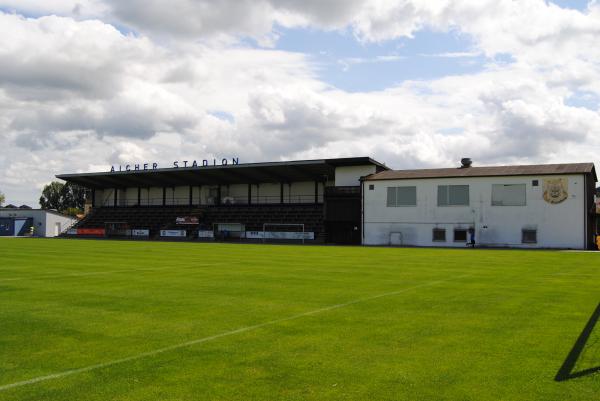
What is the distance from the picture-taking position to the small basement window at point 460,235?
57906mm

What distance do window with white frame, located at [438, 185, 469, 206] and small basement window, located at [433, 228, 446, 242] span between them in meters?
2.86

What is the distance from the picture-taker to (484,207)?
187 ft

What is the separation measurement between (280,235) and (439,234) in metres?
21.5

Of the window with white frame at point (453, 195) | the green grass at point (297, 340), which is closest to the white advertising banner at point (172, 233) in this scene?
the window with white frame at point (453, 195)

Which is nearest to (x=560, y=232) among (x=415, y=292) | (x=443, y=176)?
(x=443, y=176)

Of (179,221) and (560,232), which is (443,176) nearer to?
(560,232)

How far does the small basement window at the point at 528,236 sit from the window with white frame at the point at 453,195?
644 centimetres

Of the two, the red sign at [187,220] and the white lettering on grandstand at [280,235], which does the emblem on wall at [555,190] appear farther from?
the red sign at [187,220]

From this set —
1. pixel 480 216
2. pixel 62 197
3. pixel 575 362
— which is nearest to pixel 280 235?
pixel 480 216

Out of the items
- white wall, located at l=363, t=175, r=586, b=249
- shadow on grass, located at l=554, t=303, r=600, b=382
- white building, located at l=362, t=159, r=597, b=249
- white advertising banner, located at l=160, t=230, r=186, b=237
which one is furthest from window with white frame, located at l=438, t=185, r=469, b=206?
shadow on grass, located at l=554, t=303, r=600, b=382

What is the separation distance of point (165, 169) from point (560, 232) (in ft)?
184

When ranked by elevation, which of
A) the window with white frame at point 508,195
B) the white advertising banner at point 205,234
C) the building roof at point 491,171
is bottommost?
the white advertising banner at point 205,234

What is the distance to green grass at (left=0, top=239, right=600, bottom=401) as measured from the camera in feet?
21.1

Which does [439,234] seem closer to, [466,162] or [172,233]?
[466,162]
